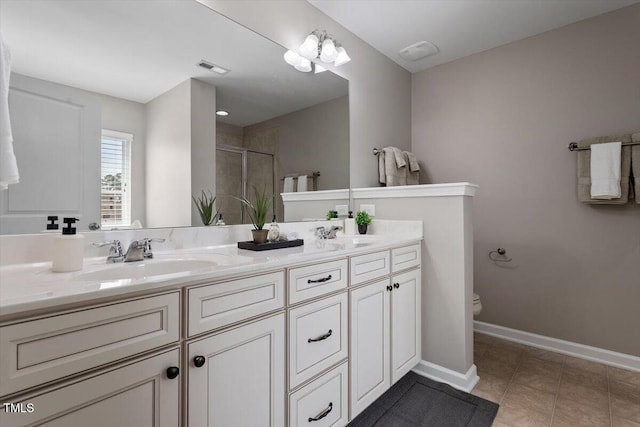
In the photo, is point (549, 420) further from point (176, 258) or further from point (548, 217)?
point (176, 258)

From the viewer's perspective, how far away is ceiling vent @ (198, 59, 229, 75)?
1.52 metres

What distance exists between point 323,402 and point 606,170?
2.35 metres

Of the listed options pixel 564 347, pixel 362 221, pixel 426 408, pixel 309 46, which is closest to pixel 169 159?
pixel 309 46

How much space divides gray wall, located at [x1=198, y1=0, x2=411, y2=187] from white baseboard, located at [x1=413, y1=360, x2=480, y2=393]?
4.46 ft

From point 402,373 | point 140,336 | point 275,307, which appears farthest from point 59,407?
point 402,373

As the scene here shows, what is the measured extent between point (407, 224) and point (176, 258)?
58.4 inches

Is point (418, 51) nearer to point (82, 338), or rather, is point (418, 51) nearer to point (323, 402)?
point (323, 402)

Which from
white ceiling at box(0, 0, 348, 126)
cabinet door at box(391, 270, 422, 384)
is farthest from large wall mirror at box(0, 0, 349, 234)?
cabinet door at box(391, 270, 422, 384)

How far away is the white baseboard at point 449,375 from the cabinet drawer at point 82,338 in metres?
1.73

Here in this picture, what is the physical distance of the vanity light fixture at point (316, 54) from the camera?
6.46ft

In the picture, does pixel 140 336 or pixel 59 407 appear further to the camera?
pixel 140 336

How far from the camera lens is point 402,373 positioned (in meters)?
1.84

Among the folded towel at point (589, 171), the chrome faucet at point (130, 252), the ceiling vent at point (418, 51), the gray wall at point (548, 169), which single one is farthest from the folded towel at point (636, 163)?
the chrome faucet at point (130, 252)

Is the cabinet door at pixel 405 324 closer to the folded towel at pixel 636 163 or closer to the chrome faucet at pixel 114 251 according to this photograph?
the chrome faucet at pixel 114 251
